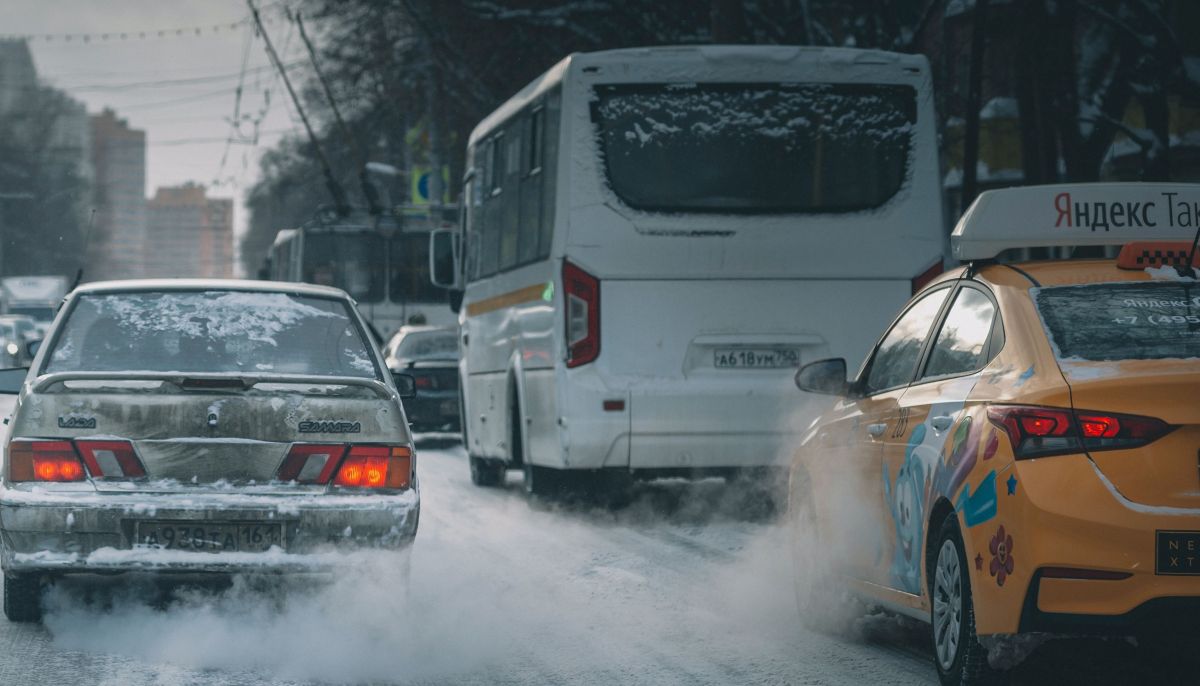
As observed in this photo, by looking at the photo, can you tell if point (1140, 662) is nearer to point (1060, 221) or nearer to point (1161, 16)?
point (1060, 221)

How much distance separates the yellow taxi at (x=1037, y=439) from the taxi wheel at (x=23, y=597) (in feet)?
10.7

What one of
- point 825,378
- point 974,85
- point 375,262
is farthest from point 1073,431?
point 375,262

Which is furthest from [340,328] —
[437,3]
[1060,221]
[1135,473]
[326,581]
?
[437,3]

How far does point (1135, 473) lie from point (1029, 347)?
68 centimetres

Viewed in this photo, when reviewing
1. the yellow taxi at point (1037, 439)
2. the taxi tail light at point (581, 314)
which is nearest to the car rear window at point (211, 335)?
the yellow taxi at point (1037, 439)

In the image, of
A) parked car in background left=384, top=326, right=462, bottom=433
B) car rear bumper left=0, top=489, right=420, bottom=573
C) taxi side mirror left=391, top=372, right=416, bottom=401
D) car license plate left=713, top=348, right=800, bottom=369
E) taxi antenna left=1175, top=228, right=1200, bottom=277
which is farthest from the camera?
parked car in background left=384, top=326, right=462, bottom=433

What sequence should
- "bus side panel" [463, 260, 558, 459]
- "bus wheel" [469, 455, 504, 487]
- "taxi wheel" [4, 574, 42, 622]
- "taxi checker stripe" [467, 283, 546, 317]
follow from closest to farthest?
1. "taxi wheel" [4, 574, 42, 622]
2. "bus side panel" [463, 260, 558, 459]
3. "taxi checker stripe" [467, 283, 546, 317]
4. "bus wheel" [469, 455, 504, 487]

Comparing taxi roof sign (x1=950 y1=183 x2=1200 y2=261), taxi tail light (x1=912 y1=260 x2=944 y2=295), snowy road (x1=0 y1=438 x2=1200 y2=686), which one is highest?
taxi tail light (x1=912 y1=260 x2=944 y2=295)

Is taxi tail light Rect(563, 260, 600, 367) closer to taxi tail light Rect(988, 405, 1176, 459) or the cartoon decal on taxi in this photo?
the cartoon decal on taxi

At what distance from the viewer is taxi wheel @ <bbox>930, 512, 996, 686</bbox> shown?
662 centimetres

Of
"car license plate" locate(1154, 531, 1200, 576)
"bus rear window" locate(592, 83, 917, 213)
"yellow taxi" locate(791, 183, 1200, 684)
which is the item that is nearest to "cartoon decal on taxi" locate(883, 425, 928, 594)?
"yellow taxi" locate(791, 183, 1200, 684)

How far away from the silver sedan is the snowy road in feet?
0.85

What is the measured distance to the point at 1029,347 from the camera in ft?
21.4

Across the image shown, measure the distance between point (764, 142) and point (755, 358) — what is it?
1468 millimetres
